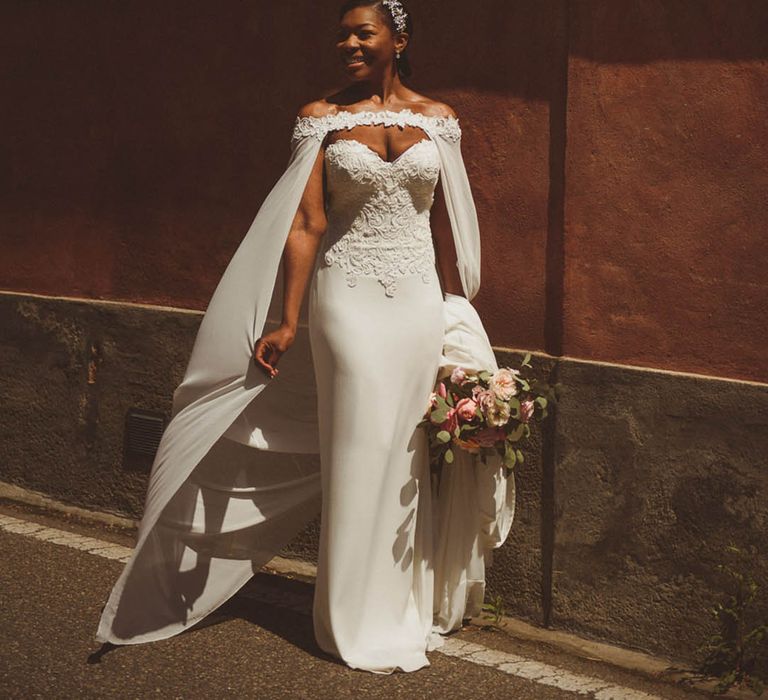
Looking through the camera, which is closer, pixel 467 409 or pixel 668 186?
pixel 467 409

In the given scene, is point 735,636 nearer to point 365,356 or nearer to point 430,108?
point 365,356

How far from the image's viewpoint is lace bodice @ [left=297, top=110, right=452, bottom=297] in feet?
16.2

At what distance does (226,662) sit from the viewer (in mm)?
4898

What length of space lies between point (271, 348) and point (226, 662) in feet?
3.89

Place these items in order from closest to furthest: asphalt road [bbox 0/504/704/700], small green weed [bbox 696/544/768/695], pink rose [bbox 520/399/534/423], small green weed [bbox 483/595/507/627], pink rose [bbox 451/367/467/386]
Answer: asphalt road [bbox 0/504/704/700], small green weed [bbox 696/544/768/695], pink rose [bbox 520/399/534/423], pink rose [bbox 451/367/467/386], small green weed [bbox 483/595/507/627]

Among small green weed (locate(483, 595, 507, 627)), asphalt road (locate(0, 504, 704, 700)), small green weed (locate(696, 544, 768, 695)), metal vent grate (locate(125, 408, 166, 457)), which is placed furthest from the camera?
metal vent grate (locate(125, 408, 166, 457))

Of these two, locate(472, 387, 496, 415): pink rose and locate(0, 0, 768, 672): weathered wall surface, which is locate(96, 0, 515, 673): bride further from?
locate(0, 0, 768, 672): weathered wall surface

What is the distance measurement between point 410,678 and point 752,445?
1.53 m

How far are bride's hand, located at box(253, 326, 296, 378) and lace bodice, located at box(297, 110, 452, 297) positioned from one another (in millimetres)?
319

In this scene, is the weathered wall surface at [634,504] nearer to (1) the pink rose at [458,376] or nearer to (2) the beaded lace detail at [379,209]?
(1) the pink rose at [458,376]

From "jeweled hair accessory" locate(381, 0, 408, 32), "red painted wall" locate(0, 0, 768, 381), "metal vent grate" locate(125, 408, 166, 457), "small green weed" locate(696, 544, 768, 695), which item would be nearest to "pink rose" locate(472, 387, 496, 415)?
"red painted wall" locate(0, 0, 768, 381)

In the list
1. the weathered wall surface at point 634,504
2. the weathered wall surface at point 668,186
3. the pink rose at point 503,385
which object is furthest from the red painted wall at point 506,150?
the pink rose at point 503,385

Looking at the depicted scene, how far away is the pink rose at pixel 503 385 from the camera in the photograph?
4934 mm

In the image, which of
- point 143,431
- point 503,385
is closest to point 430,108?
point 503,385
